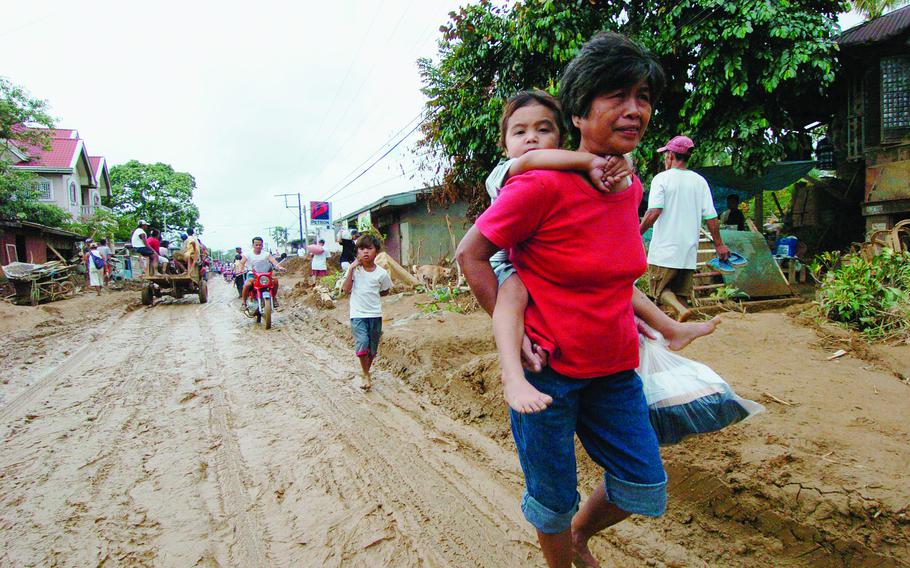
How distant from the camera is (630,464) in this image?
158 centimetres

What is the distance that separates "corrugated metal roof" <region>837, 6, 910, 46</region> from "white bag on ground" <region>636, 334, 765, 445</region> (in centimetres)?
1016

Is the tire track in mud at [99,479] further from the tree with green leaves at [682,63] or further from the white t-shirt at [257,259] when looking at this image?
the tree with green leaves at [682,63]

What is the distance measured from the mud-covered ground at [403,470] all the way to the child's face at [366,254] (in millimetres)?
1394

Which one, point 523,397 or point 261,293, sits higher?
point 523,397

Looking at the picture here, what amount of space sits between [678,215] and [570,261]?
9.48 feet

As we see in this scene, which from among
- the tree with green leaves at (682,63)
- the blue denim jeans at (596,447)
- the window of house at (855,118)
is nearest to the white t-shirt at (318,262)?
the tree with green leaves at (682,63)

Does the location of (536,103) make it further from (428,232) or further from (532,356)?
(428,232)

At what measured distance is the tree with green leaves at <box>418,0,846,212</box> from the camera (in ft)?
23.1

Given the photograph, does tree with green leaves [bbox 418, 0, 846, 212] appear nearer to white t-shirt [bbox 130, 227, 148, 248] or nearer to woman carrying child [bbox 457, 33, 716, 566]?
woman carrying child [bbox 457, 33, 716, 566]

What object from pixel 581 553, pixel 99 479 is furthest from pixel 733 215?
pixel 99 479

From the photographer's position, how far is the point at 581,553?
1.90 meters

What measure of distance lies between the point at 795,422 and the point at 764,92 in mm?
6763

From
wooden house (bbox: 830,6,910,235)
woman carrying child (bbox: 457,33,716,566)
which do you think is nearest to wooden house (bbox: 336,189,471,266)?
wooden house (bbox: 830,6,910,235)

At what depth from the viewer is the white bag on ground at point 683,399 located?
5.76ft
